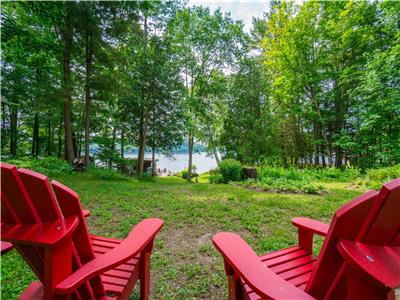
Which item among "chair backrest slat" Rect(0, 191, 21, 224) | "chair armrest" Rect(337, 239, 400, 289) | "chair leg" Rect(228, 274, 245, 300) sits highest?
"chair backrest slat" Rect(0, 191, 21, 224)

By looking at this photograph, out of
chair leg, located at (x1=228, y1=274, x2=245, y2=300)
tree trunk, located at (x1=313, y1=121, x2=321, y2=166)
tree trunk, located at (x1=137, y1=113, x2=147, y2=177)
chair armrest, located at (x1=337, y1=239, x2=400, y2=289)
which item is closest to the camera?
chair armrest, located at (x1=337, y1=239, x2=400, y2=289)

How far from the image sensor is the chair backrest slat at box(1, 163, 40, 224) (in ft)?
2.80

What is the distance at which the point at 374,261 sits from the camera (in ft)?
2.35

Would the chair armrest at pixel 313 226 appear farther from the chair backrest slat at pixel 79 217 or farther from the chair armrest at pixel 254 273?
the chair backrest slat at pixel 79 217

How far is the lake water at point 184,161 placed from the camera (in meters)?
11.4

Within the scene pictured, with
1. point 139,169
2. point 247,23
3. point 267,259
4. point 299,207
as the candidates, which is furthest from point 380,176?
point 247,23

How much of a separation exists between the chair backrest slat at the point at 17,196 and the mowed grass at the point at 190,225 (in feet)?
3.75

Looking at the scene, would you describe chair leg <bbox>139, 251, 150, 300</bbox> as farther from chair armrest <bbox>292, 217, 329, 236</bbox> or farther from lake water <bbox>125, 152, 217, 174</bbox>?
lake water <bbox>125, 152, 217, 174</bbox>

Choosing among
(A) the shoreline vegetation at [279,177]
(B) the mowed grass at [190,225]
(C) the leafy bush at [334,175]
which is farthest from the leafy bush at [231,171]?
(C) the leafy bush at [334,175]

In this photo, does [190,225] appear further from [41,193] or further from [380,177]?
[380,177]

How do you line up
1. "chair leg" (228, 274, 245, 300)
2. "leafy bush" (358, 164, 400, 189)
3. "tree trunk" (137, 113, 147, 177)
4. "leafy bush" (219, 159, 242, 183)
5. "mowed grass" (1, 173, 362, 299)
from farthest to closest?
"tree trunk" (137, 113, 147, 177)
"leafy bush" (219, 159, 242, 183)
"leafy bush" (358, 164, 400, 189)
"mowed grass" (1, 173, 362, 299)
"chair leg" (228, 274, 245, 300)

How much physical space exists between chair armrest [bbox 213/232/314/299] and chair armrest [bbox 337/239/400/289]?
9.2 inches

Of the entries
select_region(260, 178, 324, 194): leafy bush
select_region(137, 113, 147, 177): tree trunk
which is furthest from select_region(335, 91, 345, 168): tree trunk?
select_region(137, 113, 147, 177): tree trunk

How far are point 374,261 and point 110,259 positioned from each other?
1078 millimetres
